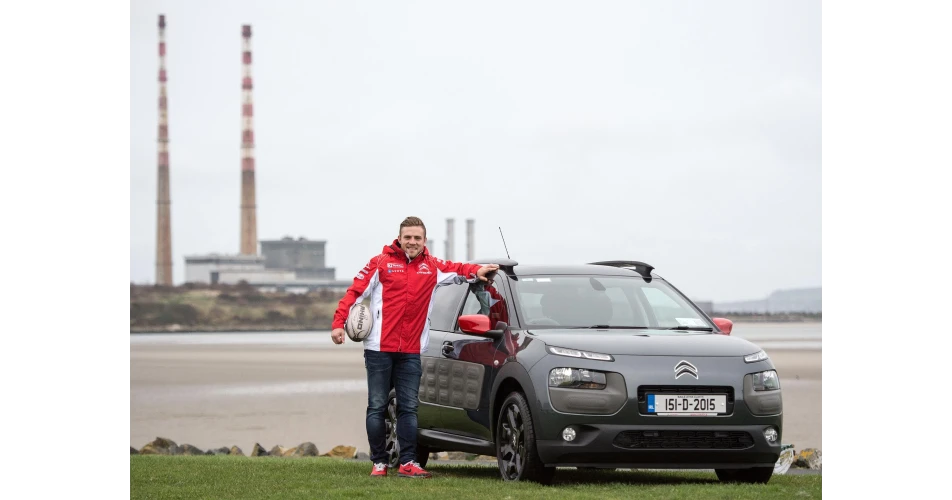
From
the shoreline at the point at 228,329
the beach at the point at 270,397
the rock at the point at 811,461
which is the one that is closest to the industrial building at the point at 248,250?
the shoreline at the point at 228,329

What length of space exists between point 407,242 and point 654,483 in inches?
102

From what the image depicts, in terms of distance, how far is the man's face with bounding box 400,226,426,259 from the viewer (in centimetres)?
1089

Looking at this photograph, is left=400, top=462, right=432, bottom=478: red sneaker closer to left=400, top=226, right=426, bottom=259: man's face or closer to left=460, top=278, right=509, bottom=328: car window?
left=460, top=278, right=509, bottom=328: car window

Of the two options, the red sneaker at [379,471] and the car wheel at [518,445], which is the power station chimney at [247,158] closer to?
the red sneaker at [379,471]

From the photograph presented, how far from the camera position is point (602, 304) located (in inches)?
440

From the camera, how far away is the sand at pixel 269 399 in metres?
23.6

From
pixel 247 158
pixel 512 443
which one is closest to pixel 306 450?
pixel 512 443

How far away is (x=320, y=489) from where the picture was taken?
10.2m

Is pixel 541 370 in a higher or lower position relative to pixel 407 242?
lower

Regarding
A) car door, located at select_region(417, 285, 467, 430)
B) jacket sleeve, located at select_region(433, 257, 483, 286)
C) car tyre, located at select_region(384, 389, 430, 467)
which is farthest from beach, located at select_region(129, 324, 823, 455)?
jacket sleeve, located at select_region(433, 257, 483, 286)

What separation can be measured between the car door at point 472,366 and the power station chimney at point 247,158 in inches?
3617

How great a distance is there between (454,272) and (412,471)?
1538 mm
